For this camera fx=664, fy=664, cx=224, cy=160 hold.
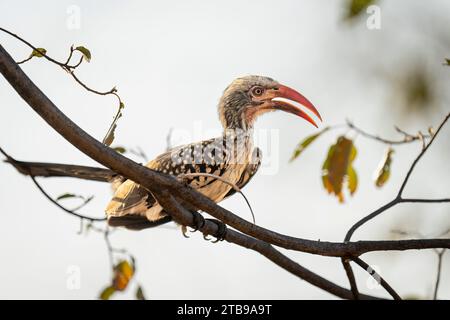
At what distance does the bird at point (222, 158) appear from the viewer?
4754mm

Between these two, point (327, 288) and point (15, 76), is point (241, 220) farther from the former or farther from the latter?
point (327, 288)

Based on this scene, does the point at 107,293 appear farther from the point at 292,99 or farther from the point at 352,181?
the point at 292,99

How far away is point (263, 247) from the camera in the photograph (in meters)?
3.88

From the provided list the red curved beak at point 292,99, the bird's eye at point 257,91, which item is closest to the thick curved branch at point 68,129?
the red curved beak at point 292,99

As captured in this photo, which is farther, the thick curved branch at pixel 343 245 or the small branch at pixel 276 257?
the small branch at pixel 276 257

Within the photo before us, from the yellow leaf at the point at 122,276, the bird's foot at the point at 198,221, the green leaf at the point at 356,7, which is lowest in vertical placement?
the yellow leaf at the point at 122,276

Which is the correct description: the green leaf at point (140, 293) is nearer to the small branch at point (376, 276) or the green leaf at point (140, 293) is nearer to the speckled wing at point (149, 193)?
the speckled wing at point (149, 193)

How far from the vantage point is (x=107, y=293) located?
4.61m

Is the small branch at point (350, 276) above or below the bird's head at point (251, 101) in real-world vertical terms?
below

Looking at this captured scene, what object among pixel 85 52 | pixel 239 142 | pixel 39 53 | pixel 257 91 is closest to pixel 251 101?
pixel 257 91

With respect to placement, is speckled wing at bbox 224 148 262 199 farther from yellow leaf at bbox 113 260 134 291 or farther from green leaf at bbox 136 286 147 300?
green leaf at bbox 136 286 147 300
